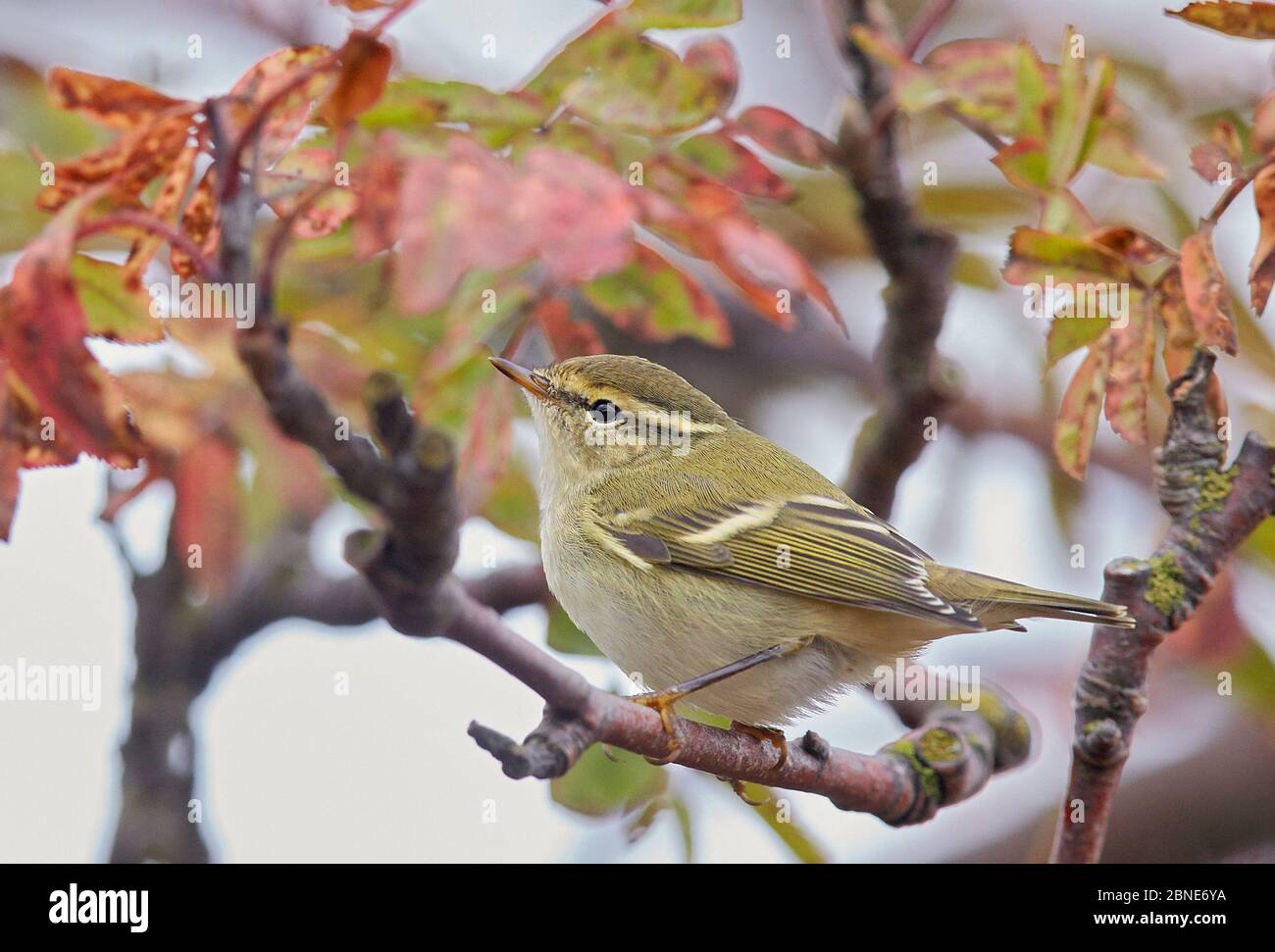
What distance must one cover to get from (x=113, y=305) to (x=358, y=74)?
0.47 m

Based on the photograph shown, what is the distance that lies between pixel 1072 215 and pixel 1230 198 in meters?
0.19

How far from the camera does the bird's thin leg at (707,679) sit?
1915mm

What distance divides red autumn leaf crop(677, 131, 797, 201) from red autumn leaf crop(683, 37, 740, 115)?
0.31 ft

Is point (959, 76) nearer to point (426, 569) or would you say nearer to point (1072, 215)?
point (1072, 215)

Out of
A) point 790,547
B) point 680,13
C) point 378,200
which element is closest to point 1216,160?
point 680,13

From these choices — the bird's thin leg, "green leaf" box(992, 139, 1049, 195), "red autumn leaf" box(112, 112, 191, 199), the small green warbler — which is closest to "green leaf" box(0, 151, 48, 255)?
"red autumn leaf" box(112, 112, 191, 199)

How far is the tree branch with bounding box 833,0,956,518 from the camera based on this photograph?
69.4 inches

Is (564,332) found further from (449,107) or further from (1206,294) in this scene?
(1206,294)

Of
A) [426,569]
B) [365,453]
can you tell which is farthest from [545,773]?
[365,453]

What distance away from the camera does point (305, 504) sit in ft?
7.57

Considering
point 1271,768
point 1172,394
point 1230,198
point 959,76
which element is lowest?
point 1271,768

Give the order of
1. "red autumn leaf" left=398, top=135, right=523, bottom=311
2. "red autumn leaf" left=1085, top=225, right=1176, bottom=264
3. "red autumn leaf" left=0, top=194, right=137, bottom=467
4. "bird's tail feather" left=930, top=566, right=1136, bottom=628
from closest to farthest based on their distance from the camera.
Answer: "red autumn leaf" left=0, top=194, right=137, bottom=467
"red autumn leaf" left=398, top=135, right=523, bottom=311
"red autumn leaf" left=1085, top=225, right=1176, bottom=264
"bird's tail feather" left=930, top=566, right=1136, bottom=628

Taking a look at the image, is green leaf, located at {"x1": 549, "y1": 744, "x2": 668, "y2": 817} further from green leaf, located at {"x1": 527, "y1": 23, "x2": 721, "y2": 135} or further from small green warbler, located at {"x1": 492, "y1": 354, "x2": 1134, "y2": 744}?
green leaf, located at {"x1": 527, "y1": 23, "x2": 721, "y2": 135}

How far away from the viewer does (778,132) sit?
5.57ft
